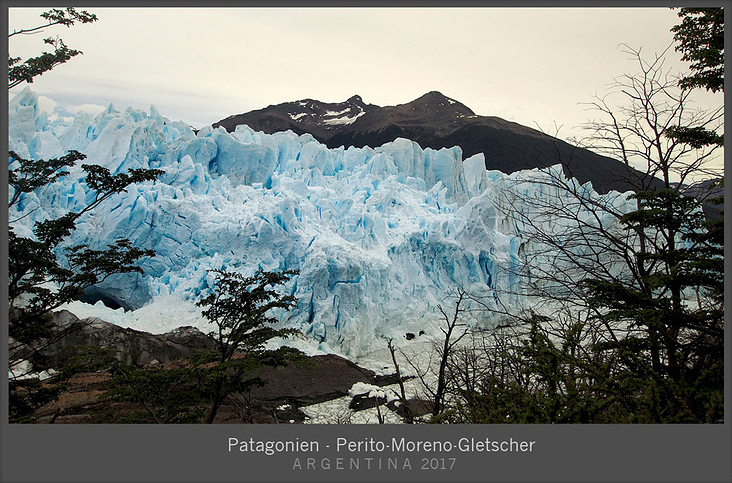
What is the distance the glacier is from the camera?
13.2 meters

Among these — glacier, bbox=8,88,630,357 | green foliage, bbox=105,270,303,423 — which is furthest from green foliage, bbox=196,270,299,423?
glacier, bbox=8,88,630,357

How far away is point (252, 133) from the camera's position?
2038cm

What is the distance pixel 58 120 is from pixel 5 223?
16745 millimetres

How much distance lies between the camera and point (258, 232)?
45.7ft

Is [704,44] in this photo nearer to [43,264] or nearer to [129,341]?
[43,264]

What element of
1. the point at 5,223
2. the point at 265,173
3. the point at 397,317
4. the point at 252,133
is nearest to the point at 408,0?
the point at 5,223

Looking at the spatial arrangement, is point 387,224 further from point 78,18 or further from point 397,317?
point 78,18

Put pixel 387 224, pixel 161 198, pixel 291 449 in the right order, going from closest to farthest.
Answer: pixel 291 449
pixel 161 198
pixel 387 224

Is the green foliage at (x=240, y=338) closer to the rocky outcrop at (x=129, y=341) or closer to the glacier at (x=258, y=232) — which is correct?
the rocky outcrop at (x=129, y=341)

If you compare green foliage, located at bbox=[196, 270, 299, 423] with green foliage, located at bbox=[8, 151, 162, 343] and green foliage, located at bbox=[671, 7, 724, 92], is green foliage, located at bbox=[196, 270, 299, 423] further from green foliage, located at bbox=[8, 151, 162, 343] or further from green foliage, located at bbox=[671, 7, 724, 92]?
green foliage, located at bbox=[671, 7, 724, 92]

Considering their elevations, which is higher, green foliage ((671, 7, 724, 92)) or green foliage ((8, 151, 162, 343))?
green foliage ((671, 7, 724, 92))

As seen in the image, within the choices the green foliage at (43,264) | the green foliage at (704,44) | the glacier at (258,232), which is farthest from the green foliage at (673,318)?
the glacier at (258,232)

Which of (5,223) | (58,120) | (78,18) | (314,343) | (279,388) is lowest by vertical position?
(279,388)

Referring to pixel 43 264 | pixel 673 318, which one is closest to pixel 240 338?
pixel 43 264
